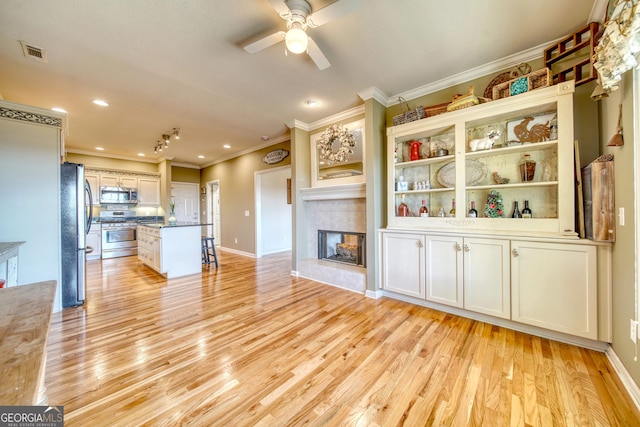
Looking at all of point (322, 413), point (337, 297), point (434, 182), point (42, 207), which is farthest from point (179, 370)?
point (434, 182)

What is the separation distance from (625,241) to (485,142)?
134cm

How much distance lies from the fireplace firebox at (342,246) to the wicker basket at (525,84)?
231cm

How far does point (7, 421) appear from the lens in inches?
21.7

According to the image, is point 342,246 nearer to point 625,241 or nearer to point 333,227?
point 333,227

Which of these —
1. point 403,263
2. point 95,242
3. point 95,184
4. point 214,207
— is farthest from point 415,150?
point 95,184

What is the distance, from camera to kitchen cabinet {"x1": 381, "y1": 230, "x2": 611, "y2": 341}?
75.0 inches

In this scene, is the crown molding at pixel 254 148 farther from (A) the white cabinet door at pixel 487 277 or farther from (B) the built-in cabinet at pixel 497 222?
(A) the white cabinet door at pixel 487 277

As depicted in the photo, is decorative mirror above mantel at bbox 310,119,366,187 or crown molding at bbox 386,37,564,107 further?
decorative mirror above mantel at bbox 310,119,366,187

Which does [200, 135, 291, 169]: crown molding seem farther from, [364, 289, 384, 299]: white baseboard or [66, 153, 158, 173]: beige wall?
[364, 289, 384, 299]: white baseboard

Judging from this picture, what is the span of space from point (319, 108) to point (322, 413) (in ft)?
11.6

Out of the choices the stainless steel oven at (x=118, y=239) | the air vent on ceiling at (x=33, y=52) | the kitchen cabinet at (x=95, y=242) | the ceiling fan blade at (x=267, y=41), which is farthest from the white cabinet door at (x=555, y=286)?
the kitchen cabinet at (x=95, y=242)

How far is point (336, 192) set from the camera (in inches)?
150

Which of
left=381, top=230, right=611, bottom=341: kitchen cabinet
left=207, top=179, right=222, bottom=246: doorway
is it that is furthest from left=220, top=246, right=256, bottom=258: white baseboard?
left=381, top=230, right=611, bottom=341: kitchen cabinet

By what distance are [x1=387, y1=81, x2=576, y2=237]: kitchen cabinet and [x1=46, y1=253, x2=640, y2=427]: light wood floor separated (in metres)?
1.06
